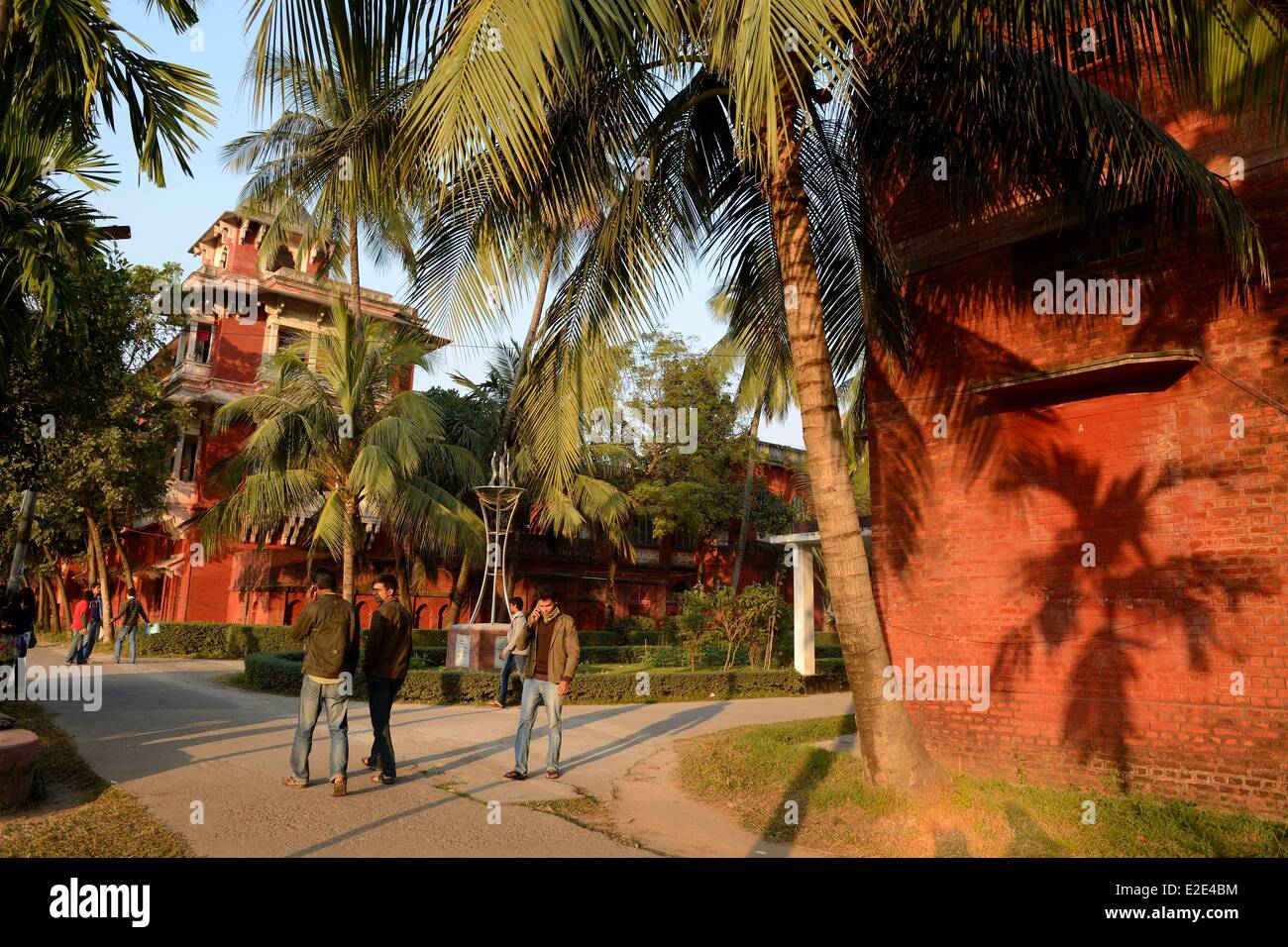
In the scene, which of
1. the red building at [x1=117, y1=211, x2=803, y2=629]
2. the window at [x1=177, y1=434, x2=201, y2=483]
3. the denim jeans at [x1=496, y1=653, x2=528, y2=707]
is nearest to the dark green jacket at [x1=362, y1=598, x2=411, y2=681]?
the denim jeans at [x1=496, y1=653, x2=528, y2=707]

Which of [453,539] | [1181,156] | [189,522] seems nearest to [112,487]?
[189,522]

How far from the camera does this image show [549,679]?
8305 millimetres

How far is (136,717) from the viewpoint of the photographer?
37.0ft

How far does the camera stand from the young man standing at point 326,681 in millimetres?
7090

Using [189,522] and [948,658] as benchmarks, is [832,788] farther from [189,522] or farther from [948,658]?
[189,522]

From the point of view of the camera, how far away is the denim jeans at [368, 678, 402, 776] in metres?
7.68

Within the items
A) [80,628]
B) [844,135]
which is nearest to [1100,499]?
[844,135]

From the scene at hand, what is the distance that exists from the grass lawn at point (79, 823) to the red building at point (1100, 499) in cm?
667

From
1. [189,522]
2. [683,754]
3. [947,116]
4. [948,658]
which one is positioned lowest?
[683,754]

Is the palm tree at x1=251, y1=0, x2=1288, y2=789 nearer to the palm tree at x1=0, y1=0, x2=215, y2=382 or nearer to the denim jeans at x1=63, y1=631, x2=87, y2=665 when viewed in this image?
the palm tree at x1=0, y1=0, x2=215, y2=382

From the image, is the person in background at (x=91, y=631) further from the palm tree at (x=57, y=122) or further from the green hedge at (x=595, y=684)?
the palm tree at (x=57, y=122)

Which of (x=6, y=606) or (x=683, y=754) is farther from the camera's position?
(x=6, y=606)

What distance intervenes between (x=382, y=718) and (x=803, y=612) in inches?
534

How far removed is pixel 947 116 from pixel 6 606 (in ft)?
43.2
